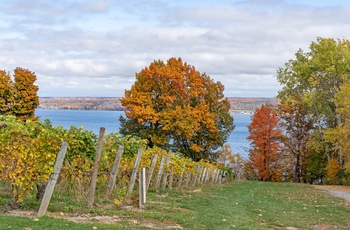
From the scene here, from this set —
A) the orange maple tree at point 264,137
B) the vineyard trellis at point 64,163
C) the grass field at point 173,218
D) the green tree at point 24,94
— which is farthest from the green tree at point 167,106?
the grass field at point 173,218

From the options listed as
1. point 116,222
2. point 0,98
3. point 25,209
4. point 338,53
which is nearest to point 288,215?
point 116,222

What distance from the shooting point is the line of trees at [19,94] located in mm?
51281

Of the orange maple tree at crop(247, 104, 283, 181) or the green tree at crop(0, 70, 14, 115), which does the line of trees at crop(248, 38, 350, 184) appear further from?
the green tree at crop(0, 70, 14, 115)

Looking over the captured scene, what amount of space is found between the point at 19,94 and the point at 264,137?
2876cm

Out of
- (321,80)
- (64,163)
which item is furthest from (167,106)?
(64,163)

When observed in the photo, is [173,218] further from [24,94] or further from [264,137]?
[24,94]

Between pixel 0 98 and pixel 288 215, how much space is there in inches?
1674

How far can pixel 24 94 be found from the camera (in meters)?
52.7

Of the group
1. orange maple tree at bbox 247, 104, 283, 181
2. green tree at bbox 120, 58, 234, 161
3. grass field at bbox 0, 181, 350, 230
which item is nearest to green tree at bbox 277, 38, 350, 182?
orange maple tree at bbox 247, 104, 283, 181

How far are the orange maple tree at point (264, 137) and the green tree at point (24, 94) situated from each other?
25654 millimetres

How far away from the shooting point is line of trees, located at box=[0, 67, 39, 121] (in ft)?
168

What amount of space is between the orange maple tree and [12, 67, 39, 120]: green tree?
25654 mm

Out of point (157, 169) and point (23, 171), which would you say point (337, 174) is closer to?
point (157, 169)

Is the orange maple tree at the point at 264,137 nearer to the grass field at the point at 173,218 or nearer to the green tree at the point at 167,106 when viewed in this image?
the green tree at the point at 167,106
